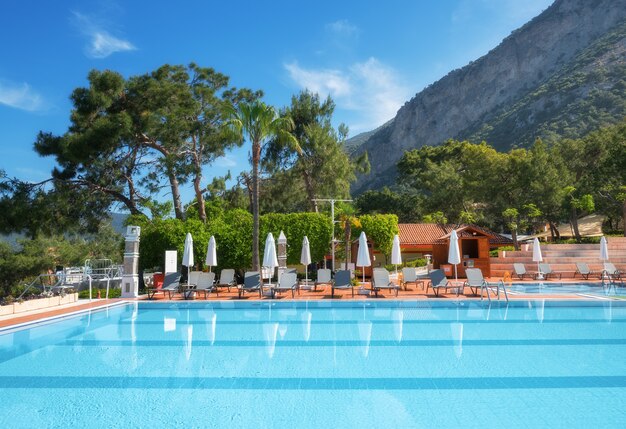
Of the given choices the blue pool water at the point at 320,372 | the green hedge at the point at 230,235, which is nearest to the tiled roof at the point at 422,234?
the green hedge at the point at 230,235

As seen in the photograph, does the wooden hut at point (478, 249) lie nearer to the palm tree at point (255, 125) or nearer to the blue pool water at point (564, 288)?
the blue pool water at point (564, 288)

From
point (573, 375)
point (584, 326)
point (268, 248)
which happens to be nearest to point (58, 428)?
point (573, 375)

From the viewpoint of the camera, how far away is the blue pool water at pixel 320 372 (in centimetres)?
457

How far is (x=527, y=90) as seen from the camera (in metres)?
98.6

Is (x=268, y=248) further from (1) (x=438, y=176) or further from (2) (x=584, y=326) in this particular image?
(1) (x=438, y=176)

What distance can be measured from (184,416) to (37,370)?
336 cm

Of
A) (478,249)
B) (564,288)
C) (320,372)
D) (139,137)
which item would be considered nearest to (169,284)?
(139,137)

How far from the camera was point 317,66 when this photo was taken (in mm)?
23109

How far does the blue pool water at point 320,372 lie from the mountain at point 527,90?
216 feet

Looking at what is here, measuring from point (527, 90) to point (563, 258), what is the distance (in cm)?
8780

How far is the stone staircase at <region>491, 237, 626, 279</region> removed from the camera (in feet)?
75.9

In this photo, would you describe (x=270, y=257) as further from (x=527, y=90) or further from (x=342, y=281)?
(x=527, y=90)

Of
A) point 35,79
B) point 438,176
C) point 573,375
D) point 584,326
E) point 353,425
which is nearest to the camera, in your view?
point 353,425

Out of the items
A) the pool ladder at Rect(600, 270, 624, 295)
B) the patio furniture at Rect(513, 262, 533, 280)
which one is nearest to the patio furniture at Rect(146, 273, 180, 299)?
the pool ladder at Rect(600, 270, 624, 295)
